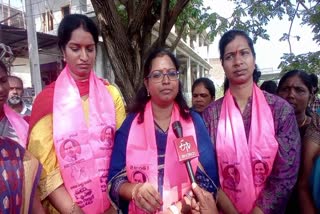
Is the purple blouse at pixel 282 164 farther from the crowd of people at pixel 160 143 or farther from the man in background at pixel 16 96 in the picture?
the man in background at pixel 16 96

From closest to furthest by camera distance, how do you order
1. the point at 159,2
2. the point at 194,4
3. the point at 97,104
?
1. the point at 97,104
2. the point at 159,2
3. the point at 194,4

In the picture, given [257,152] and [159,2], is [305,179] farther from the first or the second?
[159,2]

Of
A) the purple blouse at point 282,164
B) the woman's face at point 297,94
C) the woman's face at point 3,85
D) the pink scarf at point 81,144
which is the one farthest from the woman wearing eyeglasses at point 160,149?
the woman's face at point 297,94

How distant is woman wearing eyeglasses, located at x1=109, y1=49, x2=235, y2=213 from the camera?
1.95 metres

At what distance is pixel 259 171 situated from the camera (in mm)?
1989

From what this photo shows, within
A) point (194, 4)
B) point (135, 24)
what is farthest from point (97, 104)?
point (194, 4)

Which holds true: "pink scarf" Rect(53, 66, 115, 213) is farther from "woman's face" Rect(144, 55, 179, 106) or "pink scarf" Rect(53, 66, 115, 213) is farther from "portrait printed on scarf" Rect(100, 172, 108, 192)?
"woman's face" Rect(144, 55, 179, 106)

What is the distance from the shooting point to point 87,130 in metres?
2.04

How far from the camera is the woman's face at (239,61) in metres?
2.10

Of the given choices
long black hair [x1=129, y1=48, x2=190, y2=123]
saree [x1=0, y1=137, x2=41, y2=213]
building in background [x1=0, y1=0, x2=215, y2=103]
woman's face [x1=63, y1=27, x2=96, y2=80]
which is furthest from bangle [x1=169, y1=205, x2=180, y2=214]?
building in background [x1=0, y1=0, x2=215, y2=103]

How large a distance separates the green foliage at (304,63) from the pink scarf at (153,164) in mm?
4207

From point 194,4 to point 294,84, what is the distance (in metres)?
4.98

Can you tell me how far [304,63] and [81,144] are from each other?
15.7 feet

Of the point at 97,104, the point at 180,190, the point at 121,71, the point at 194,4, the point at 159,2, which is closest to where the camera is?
the point at 180,190
